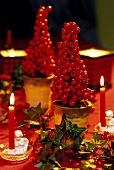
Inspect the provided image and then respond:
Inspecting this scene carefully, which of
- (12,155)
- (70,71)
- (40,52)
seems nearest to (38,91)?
(40,52)

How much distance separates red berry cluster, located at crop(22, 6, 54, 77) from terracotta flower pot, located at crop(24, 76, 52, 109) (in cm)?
2

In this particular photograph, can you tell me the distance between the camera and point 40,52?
1708 mm

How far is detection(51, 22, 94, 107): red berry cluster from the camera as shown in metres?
1.44

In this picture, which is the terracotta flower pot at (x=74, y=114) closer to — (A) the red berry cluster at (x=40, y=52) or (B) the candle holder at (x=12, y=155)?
(B) the candle holder at (x=12, y=155)

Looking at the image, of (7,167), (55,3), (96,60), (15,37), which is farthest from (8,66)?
(15,37)

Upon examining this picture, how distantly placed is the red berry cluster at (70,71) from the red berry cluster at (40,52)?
0.25m

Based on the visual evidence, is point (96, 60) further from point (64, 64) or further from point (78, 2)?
point (78, 2)

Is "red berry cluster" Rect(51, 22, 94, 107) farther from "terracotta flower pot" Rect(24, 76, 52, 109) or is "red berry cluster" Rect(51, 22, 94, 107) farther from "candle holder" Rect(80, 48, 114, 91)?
"candle holder" Rect(80, 48, 114, 91)

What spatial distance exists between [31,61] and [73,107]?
1.07ft

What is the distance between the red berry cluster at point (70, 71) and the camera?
144 centimetres

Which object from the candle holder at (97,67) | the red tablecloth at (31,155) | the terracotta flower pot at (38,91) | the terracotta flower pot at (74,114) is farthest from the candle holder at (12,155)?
the candle holder at (97,67)

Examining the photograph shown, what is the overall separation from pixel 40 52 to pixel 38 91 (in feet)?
0.42

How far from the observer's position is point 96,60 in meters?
1.96

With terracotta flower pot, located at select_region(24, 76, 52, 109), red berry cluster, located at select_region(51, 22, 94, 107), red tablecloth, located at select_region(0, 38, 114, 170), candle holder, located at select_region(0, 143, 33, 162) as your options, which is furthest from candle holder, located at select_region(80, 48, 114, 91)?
candle holder, located at select_region(0, 143, 33, 162)
